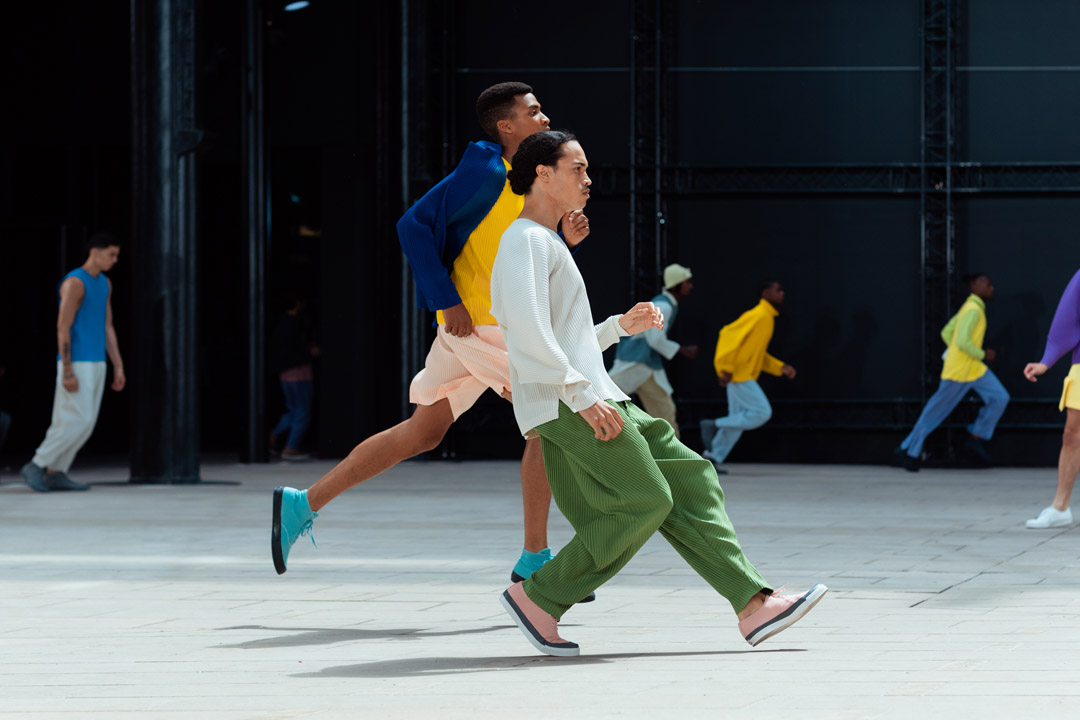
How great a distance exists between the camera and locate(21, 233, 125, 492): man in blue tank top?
11875 mm

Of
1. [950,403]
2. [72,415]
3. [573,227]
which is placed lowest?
[950,403]

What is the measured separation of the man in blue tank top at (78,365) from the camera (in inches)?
468

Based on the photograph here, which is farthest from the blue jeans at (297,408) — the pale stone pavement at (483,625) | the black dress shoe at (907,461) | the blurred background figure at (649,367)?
the pale stone pavement at (483,625)

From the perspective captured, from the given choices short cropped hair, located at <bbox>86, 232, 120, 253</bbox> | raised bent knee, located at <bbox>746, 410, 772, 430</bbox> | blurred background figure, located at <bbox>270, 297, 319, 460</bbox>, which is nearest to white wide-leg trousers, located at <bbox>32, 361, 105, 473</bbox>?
short cropped hair, located at <bbox>86, 232, 120, 253</bbox>

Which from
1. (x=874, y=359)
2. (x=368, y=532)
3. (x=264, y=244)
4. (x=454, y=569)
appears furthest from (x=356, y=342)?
(x=454, y=569)

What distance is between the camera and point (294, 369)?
17250mm

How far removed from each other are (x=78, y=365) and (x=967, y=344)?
7451mm

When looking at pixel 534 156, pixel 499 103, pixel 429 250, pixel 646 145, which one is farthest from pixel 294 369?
pixel 534 156

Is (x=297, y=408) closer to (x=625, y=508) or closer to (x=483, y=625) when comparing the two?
(x=483, y=625)

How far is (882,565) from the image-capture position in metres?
7.18

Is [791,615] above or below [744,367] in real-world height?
above

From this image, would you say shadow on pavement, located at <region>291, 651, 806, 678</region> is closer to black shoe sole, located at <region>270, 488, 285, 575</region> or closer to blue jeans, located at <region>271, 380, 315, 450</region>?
black shoe sole, located at <region>270, 488, 285, 575</region>

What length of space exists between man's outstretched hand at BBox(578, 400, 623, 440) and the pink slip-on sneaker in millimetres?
545

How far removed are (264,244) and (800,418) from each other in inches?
214
